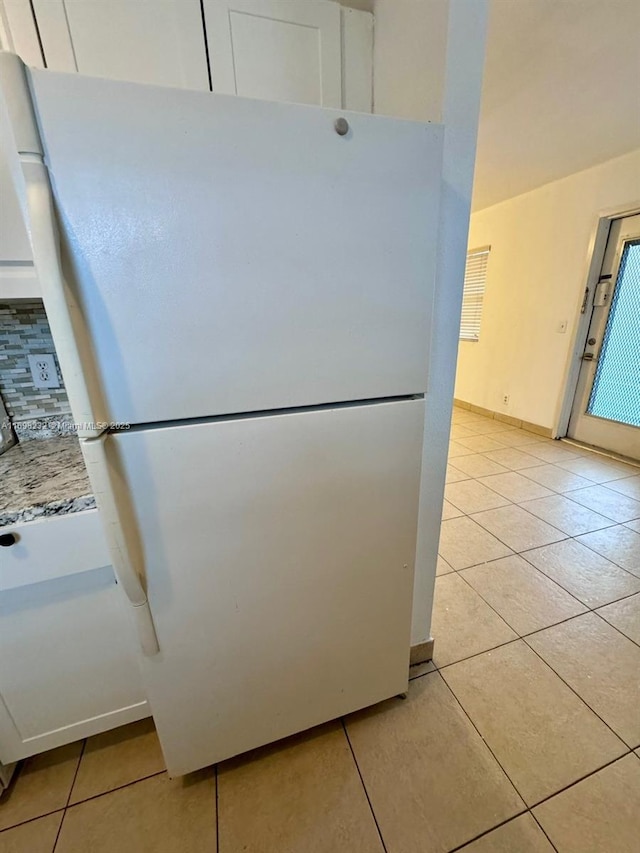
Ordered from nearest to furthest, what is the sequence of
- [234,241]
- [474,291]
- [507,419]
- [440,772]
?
[234,241] → [440,772] → [507,419] → [474,291]

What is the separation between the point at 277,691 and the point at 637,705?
1.29m

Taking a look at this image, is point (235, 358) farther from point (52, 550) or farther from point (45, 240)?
point (52, 550)

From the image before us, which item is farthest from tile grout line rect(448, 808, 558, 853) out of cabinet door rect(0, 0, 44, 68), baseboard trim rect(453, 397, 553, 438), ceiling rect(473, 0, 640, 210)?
baseboard trim rect(453, 397, 553, 438)

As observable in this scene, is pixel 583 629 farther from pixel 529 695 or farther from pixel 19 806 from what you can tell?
pixel 19 806

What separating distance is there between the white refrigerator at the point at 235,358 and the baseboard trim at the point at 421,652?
47cm

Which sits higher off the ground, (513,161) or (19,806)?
(513,161)

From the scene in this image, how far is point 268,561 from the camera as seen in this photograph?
0.90m

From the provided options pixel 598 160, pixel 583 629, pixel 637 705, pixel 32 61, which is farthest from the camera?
pixel 598 160

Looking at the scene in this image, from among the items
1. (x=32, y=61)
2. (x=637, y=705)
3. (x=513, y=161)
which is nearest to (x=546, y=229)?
(x=513, y=161)

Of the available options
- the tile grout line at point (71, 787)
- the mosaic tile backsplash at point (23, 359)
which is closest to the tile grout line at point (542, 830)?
the tile grout line at point (71, 787)

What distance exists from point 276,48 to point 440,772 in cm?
224

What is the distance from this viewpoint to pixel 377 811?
1.00 m

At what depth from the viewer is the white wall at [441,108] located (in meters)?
0.86

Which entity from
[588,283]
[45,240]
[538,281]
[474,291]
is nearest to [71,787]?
[45,240]
